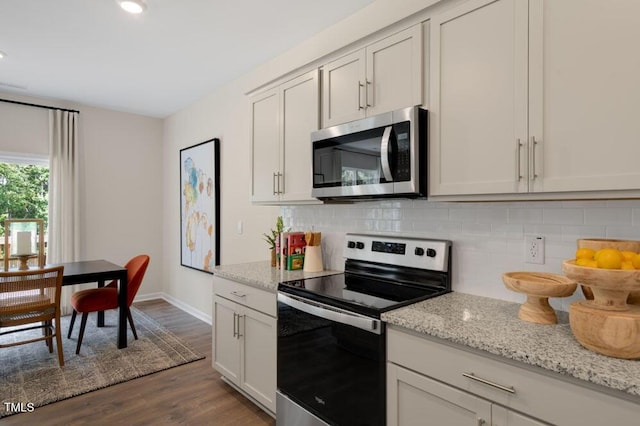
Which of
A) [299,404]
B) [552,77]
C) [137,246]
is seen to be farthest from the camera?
[137,246]

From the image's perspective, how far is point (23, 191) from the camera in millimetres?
4266

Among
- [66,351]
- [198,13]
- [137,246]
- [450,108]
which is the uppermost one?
[198,13]

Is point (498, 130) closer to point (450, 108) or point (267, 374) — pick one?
point (450, 108)

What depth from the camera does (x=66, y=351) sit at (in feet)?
10.6

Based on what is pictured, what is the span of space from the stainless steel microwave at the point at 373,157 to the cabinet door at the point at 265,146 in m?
0.48

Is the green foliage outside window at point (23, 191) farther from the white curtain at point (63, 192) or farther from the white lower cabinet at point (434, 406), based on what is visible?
the white lower cabinet at point (434, 406)

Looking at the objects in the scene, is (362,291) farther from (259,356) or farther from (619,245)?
(619,245)

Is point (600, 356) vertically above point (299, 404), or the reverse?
point (600, 356)

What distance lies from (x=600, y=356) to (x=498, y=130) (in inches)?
34.6

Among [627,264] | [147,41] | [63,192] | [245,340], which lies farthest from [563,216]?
[63,192]

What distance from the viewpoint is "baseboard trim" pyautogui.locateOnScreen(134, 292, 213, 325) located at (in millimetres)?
4197

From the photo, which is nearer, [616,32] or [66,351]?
[616,32]

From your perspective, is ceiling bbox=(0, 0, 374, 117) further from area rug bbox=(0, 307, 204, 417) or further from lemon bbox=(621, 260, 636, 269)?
area rug bbox=(0, 307, 204, 417)

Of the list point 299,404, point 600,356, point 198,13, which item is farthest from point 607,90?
point 198,13
